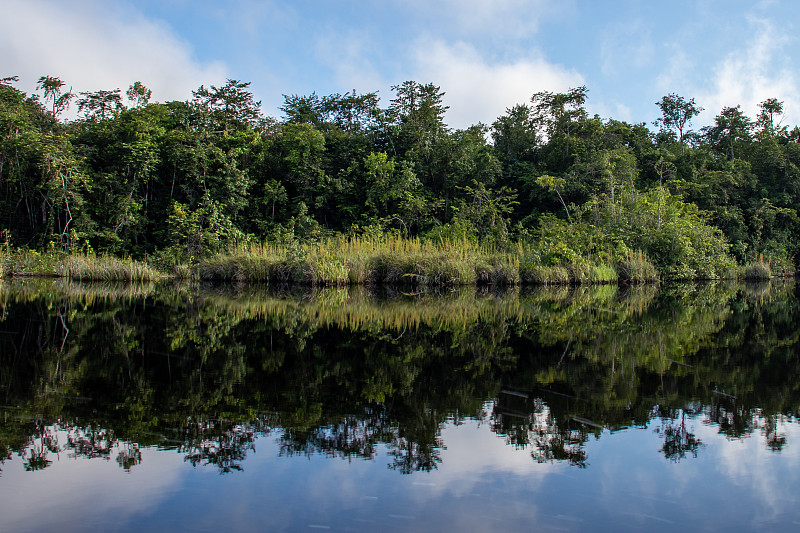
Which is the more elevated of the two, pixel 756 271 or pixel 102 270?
pixel 756 271

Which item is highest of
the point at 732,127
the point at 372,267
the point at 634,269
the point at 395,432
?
the point at 732,127

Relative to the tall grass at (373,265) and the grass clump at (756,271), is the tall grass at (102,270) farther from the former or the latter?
the grass clump at (756,271)

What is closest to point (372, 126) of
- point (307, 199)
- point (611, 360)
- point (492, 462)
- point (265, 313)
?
point (307, 199)

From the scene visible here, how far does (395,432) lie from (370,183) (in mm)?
19768

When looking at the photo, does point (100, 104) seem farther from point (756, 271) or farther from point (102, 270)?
point (756, 271)

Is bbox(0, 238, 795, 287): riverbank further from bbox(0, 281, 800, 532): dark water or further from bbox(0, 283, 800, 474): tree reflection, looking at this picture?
bbox(0, 281, 800, 532): dark water

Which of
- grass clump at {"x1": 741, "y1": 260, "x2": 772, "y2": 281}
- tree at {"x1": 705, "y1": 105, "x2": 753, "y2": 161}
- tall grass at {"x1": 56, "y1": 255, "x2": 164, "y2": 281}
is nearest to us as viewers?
tall grass at {"x1": 56, "y1": 255, "x2": 164, "y2": 281}

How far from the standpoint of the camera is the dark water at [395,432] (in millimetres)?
1919

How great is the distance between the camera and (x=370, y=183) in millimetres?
21906

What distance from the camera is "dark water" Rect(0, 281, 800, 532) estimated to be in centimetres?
192

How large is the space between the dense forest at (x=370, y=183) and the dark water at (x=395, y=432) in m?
11.1

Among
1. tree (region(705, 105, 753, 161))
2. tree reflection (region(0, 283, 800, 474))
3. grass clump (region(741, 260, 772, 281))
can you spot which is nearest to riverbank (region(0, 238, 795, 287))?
grass clump (region(741, 260, 772, 281))

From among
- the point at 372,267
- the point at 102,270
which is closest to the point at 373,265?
the point at 372,267

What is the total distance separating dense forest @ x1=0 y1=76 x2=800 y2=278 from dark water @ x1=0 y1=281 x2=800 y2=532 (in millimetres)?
11054
